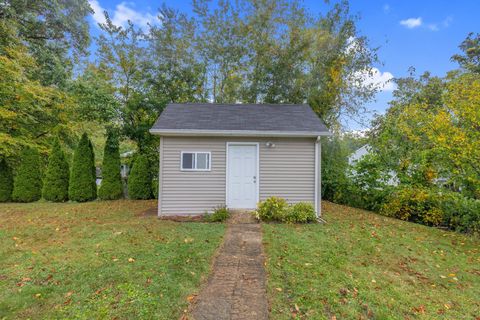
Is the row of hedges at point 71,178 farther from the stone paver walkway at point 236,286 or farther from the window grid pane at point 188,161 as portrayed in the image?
the stone paver walkway at point 236,286

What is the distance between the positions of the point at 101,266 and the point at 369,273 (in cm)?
410

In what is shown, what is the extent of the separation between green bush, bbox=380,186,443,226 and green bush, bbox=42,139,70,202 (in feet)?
39.7

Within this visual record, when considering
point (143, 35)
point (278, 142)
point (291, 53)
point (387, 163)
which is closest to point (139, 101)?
point (143, 35)

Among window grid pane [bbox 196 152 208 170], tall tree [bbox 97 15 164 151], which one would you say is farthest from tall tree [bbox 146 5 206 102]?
window grid pane [bbox 196 152 208 170]

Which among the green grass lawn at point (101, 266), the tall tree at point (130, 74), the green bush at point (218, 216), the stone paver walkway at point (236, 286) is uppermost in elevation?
the tall tree at point (130, 74)

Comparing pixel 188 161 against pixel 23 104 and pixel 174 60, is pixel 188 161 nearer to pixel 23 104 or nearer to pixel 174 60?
pixel 174 60

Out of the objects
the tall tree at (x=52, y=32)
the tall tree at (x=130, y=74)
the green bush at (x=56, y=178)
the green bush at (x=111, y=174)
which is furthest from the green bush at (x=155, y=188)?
the tall tree at (x=52, y=32)

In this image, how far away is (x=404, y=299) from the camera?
311 cm

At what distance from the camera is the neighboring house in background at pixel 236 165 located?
23.4ft

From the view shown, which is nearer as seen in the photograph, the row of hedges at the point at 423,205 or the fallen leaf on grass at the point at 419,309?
the fallen leaf on grass at the point at 419,309

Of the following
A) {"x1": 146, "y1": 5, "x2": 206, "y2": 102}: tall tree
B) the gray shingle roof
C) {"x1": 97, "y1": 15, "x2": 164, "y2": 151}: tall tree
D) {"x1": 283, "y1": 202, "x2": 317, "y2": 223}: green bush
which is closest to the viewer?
{"x1": 283, "y1": 202, "x2": 317, "y2": 223}: green bush

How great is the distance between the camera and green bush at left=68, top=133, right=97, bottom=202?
31.6 feet

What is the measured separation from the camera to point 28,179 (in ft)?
31.7

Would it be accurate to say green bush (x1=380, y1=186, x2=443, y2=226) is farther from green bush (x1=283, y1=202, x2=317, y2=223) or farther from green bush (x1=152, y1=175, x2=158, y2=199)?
green bush (x1=152, y1=175, x2=158, y2=199)
